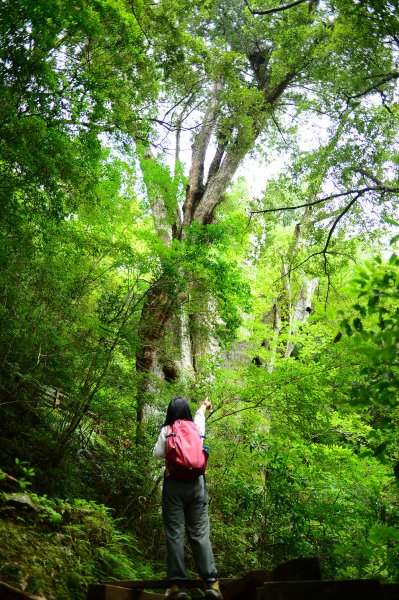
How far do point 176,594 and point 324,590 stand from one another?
1660mm

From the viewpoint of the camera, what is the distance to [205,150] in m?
14.1

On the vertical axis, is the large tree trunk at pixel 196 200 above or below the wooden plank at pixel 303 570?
above

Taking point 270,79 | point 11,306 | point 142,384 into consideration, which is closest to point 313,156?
point 270,79

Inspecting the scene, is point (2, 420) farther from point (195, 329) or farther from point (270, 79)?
point (270, 79)

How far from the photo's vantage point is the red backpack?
434cm

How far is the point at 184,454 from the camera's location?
14.3ft

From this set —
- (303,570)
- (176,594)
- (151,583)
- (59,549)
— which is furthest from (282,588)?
(59,549)

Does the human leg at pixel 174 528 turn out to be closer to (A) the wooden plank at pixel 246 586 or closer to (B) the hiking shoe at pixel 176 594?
(B) the hiking shoe at pixel 176 594

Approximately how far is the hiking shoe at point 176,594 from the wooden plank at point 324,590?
4.42ft

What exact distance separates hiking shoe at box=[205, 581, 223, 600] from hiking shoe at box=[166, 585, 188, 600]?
179 mm

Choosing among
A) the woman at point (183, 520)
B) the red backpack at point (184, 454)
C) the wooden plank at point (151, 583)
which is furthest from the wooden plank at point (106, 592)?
the red backpack at point (184, 454)

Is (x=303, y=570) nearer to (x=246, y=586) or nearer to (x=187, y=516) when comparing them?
(x=246, y=586)

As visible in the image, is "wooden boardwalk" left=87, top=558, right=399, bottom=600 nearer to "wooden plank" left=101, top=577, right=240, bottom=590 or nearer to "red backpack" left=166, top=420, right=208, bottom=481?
"wooden plank" left=101, top=577, right=240, bottom=590

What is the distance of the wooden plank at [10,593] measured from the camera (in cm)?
319
